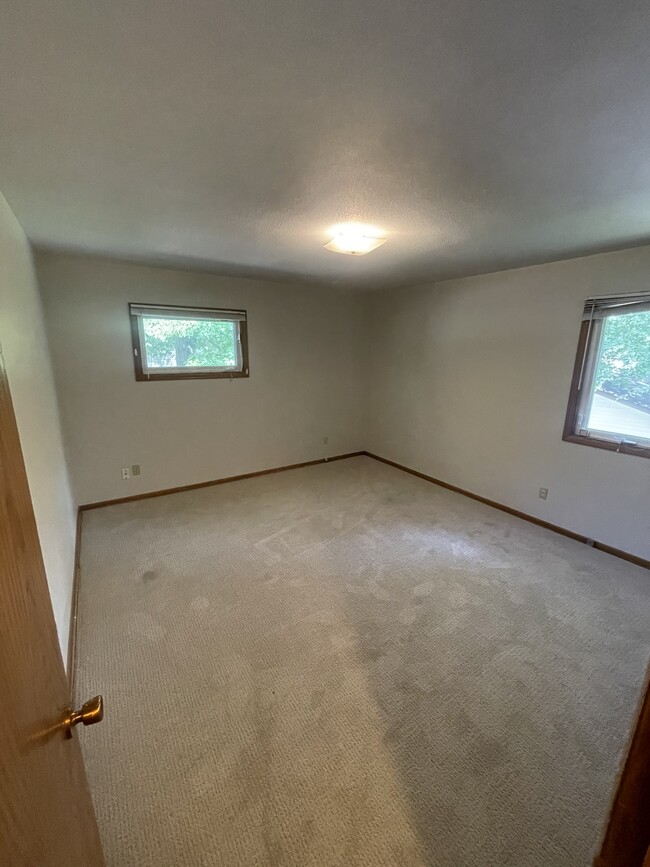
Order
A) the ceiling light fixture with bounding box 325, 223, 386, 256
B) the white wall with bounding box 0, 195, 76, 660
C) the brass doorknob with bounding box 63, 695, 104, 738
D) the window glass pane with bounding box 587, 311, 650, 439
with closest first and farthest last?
1. the brass doorknob with bounding box 63, 695, 104, 738
2. the white wall with bounding box 0, 195, 76, 660
3. the ceiling light fixture with bounding box 325, 223, 386, 256
4. the window glass pane with bounding box 587, 311, 650, 439

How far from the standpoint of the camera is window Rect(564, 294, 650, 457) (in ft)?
8.26

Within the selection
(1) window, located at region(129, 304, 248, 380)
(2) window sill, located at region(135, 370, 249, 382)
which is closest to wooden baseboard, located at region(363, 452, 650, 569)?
(2) window sill, located at region(135, 370, 249, 382)

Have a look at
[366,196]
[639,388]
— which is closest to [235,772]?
[366,196]

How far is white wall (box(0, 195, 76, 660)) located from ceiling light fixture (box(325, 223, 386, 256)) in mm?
1649

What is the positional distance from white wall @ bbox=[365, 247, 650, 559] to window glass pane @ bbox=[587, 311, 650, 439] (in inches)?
7.6

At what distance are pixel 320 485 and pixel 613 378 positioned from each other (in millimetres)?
2775

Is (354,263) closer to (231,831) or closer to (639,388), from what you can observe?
(639,388)

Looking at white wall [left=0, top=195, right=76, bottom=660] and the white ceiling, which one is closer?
the white ceiling

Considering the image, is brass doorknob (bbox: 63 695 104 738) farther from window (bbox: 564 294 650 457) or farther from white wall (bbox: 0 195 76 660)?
window (bbox: 564 294 650 457)

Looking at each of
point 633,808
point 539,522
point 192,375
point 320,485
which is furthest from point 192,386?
point 633,808

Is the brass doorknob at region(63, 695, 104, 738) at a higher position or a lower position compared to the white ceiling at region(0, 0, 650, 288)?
lower

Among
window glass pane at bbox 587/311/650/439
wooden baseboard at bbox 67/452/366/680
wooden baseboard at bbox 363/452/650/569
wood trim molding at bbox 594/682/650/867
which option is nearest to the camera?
wood trim molding at bbox 594/682/650/867

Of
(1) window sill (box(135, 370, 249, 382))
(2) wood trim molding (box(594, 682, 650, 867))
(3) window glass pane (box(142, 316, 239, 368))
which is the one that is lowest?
(2) wood trim molding (box(594, 682, 650, 867))

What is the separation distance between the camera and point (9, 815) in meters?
0.42
